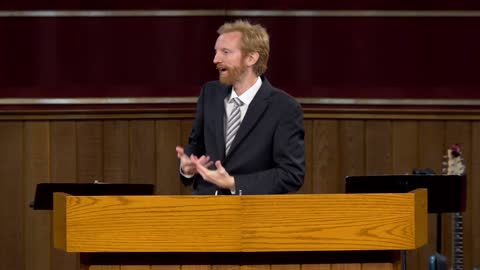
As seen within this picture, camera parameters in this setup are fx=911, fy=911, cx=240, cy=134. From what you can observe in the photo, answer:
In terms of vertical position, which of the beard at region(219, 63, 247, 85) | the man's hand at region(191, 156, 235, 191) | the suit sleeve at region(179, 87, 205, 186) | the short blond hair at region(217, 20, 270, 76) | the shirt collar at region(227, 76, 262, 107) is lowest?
the man's hand at region(191, 156, 235, 191)

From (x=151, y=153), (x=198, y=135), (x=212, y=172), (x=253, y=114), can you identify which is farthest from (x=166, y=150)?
(x=212, y=172)

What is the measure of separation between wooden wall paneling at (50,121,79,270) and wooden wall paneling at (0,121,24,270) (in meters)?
0.19

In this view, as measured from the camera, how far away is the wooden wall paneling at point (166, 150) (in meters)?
5.66

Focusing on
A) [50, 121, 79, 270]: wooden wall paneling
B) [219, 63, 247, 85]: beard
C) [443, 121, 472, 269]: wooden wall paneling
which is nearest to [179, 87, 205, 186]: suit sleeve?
[219, 63, 247, 85]: beard

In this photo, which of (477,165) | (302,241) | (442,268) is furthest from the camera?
(477,165)

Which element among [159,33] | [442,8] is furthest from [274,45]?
[442,8]

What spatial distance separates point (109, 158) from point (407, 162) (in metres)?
1.85

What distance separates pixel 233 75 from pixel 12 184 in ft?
9.39

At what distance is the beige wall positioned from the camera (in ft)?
18.4

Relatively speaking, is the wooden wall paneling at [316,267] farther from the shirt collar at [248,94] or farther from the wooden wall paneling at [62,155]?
the wooden wall paneling at [62,155]

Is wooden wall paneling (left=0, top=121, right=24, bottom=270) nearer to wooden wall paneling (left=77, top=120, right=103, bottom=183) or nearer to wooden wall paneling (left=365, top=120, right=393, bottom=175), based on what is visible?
wooden wall paneling (left=77, top=120, right=103, bottom=183)

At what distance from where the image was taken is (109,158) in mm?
5641

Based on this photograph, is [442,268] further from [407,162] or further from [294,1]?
[294,1]

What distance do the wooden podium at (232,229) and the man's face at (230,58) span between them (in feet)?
3.24
